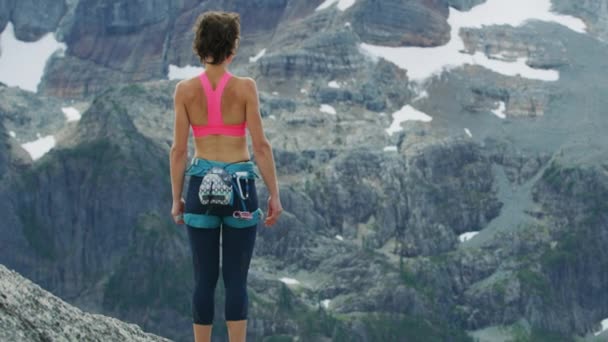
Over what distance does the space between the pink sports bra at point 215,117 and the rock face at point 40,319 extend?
407 cm

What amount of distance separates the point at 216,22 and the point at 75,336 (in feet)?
20.0

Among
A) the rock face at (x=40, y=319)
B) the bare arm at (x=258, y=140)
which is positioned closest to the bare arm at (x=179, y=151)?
the bare arm at (x=258, y=140)

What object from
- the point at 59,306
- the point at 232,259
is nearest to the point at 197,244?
the point at 232,259

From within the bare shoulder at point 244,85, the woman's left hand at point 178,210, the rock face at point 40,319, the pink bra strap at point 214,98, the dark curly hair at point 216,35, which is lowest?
the rock face at point 40,319

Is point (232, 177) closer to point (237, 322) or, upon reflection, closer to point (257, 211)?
Answer: point (257, 211)

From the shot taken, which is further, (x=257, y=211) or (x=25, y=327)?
(x=257, y=211)

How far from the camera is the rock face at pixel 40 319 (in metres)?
25.3

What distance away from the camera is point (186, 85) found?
2766 cm

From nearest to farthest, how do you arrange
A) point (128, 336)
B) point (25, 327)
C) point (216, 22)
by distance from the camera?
point (25, 327) < point (216, 22) < point (128, 336)

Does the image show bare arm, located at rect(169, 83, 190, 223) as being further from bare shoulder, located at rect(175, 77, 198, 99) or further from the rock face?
the rock face

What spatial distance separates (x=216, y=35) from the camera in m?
27.6

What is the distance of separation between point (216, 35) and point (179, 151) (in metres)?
2.26

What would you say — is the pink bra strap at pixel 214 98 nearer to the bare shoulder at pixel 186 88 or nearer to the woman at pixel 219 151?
the woman at pixel 219 151

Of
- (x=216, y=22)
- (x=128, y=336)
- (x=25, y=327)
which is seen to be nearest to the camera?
(x=25, y=327)
